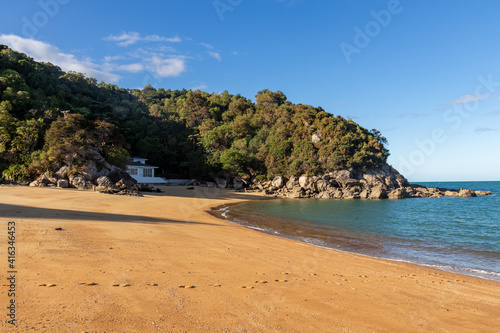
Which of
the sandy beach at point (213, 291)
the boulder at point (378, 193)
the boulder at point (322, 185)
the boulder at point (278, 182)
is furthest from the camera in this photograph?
the boulder at point (278, 182)

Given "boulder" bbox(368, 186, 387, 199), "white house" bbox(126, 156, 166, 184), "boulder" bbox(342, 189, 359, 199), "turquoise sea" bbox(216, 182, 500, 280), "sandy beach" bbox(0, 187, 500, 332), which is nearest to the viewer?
"sandy beach" bbox(0, 187, 500, 332)

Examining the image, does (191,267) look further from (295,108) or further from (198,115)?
(198,115)

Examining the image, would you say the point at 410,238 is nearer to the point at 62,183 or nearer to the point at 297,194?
the point at 297,194

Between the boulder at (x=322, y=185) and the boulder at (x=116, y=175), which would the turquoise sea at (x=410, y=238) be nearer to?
the boulder at (x=116, y=175)

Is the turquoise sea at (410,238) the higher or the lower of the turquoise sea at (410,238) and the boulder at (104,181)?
the lower

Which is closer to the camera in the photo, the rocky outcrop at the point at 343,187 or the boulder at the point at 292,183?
the rocky outcrop at the point at 343,187

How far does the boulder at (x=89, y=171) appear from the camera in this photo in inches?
1155

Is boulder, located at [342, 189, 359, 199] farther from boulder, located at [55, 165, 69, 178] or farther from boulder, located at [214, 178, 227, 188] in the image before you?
boulder, located at [55, 165, 69, 178]

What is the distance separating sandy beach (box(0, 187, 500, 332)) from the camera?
3.76m

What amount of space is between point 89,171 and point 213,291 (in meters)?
30.0

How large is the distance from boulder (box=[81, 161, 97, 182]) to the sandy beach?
2259 centimetres

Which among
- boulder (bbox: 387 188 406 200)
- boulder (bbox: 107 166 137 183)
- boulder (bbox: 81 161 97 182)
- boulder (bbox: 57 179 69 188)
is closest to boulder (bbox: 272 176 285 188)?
boulder (bbox: 387 188 406 200)

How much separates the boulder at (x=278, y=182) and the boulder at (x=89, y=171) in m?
29.7

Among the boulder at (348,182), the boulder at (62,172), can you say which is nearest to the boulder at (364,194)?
the boulder at (348,182)
